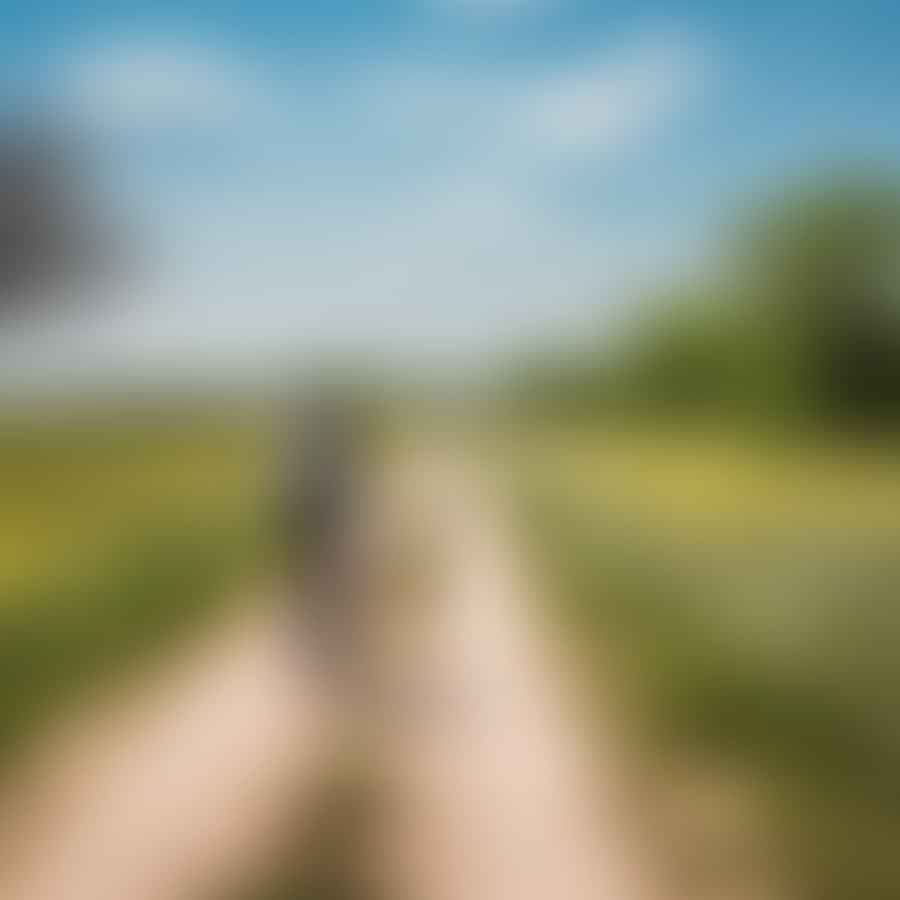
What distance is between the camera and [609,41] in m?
1.29

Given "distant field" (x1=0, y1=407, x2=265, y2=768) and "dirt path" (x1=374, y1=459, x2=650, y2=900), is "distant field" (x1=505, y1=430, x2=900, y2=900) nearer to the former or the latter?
"dirt path" (x1=374, y1=459, x2=650, y2=900)

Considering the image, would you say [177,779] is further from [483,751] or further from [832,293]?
[832,293]

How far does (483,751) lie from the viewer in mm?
1268

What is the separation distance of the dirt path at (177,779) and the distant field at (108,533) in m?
0.07

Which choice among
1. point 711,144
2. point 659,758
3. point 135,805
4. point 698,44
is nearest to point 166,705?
point 135,805

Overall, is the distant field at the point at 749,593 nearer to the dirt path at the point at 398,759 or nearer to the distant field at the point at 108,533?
the dirt path at the point at 398,759

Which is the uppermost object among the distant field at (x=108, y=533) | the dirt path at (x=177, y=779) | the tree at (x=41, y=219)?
the tree at (x=41, y=219)

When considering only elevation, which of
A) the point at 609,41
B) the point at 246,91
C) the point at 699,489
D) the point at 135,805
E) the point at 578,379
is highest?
the point at 609,41

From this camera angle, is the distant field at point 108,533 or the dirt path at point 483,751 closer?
the dirt path at point 483,751

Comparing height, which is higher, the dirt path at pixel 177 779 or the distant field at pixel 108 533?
the distant field at pixel 108 533

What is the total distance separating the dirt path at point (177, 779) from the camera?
1149mm

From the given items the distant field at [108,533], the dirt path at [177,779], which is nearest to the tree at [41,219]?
the distant field at [108,533]

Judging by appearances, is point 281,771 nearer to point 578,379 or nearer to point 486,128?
point 578,379

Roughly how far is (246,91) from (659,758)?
113 cm
